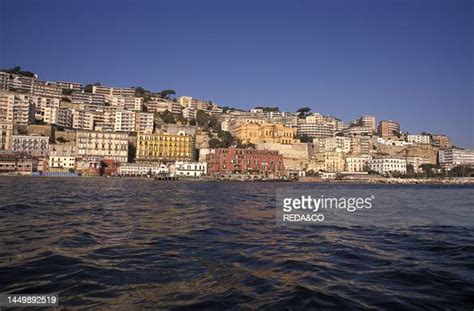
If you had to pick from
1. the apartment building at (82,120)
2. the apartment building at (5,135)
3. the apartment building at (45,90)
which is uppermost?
the apartment building at (45,90)

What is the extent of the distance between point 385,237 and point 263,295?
16.1 ft

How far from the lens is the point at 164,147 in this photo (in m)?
76.9

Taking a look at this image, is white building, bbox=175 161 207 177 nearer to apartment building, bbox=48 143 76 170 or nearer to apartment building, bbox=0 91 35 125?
apartment building, bbox=48 143 76 170

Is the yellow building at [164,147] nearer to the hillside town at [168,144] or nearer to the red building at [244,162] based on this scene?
the hillside town at [168,144]

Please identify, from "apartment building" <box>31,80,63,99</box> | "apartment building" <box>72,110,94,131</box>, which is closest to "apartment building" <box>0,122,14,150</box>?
"apartment building" <box>72,110,94,131</box>

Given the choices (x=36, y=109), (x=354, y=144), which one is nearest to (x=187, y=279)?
(x=36, y=109)

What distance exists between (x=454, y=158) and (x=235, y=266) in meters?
120

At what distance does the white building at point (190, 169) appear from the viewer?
2783 inches

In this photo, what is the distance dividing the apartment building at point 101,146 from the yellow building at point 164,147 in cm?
357

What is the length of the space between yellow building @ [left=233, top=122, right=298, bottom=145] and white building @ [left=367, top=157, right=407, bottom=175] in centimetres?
1919

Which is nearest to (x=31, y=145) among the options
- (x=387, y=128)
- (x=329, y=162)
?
(x=329, y=162)

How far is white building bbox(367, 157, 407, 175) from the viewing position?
3572 inches

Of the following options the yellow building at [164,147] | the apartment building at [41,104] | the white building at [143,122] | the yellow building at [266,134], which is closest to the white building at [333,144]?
the yellow building at [266,134]

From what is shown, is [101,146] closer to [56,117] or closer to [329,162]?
[56,117]
